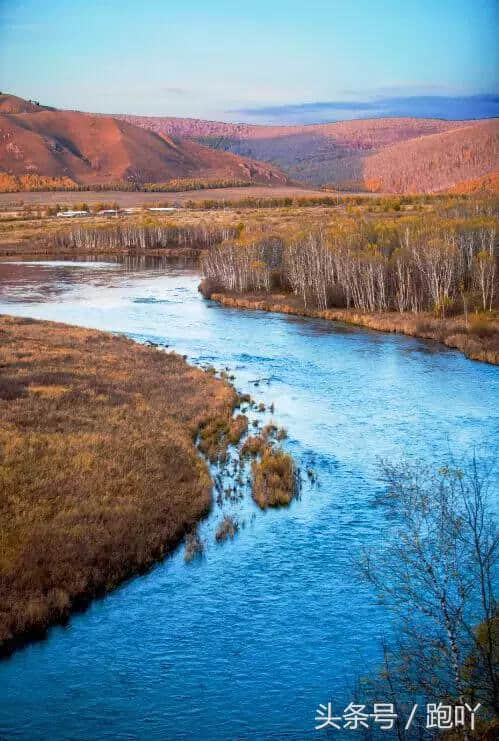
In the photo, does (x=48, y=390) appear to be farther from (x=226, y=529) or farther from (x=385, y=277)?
(x=385, y=277)

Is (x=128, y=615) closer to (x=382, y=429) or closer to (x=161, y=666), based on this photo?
(x=161, y=666)

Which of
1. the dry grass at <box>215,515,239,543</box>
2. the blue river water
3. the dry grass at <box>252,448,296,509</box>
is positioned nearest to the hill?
the blue river water

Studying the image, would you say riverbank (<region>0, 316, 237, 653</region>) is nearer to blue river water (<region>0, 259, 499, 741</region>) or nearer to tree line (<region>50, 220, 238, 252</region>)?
blue river water (<region>0, 259, 499, 741</region>)

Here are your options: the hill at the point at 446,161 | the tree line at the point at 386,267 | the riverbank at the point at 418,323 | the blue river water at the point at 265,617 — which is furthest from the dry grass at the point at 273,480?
the hill at the point at 446,161

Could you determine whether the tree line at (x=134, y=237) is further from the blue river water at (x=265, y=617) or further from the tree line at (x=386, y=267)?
the blue river water at (x=265, y=617)

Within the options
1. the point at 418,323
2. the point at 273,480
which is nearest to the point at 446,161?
the point at 418,323

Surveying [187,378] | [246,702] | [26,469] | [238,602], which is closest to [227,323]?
[187,378]
